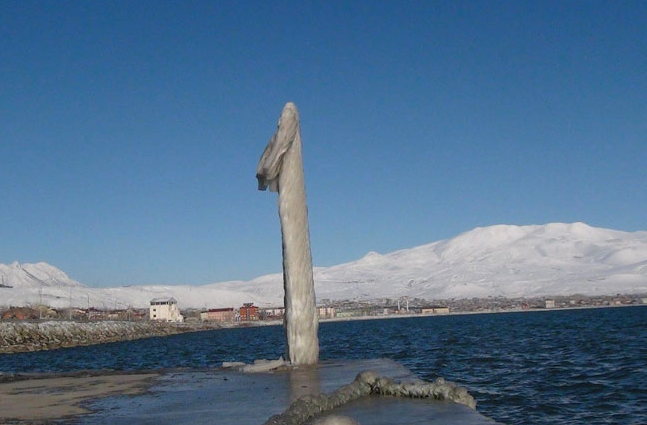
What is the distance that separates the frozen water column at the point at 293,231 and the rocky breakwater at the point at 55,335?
40.7 metres

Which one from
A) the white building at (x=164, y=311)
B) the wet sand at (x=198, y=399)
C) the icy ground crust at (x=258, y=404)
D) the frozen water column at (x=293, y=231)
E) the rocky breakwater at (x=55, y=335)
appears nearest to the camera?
the icy ground crust at (x=258, y=404)

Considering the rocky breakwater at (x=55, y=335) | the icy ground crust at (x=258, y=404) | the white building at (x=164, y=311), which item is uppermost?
the white building at (x=164, y=311)

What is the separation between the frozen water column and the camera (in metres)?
18.4

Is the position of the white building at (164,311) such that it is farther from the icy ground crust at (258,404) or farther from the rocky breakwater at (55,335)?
the icy ground crust at (258,404)

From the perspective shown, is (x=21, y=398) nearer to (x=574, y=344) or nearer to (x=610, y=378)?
(x=610, y=378)

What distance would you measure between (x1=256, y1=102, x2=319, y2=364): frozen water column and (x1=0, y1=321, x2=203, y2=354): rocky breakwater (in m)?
40.7

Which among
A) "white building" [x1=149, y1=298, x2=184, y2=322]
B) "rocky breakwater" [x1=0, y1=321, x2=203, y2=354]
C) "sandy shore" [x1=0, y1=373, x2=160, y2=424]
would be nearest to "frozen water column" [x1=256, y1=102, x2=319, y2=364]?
"sandy shore" [x1=0, y1=373, x2=160, y2=424]

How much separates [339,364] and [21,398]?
7751mm

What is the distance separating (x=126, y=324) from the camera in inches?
3627

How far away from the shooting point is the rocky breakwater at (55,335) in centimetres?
5809

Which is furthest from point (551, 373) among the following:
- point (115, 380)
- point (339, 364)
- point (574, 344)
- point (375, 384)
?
point (574, 344)

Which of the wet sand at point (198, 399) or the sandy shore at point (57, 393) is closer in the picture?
the wet sand at point (198, 399)

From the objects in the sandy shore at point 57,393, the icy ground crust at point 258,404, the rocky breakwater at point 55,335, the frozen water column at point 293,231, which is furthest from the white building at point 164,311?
the icy ground crust at point 258,404

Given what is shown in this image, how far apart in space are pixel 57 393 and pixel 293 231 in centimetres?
697
